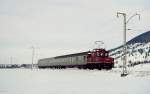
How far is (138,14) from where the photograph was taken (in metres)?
38.9

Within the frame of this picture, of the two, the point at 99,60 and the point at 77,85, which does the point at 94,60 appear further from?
the point at 77,85

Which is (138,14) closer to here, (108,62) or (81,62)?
(108,62)

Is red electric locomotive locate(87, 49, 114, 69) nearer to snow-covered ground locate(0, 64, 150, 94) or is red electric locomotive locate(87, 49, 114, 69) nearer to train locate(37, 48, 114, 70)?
train locate(37, 48, 114, 70)

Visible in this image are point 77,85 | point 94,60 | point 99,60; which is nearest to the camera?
point 77,85

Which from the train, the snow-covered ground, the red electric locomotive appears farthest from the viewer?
the train

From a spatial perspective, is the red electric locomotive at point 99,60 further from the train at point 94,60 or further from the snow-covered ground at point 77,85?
the snow-covered ground at point 77,85

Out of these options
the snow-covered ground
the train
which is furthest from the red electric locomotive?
the snow-covered ground

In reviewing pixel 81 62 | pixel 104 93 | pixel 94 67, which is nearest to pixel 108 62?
pixel 94 67

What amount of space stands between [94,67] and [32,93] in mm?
42014

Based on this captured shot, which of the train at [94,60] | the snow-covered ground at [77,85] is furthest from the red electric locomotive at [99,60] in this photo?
the snow-covered ground at [77,85]

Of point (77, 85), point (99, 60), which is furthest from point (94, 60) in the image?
A: point (77, 85)

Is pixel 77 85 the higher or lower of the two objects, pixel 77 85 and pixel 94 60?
the lower

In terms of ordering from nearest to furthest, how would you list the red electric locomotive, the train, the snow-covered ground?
1. the snow-covered ground
2. the red electric locomotive
3. the train

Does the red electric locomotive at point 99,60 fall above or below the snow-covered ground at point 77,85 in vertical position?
above
